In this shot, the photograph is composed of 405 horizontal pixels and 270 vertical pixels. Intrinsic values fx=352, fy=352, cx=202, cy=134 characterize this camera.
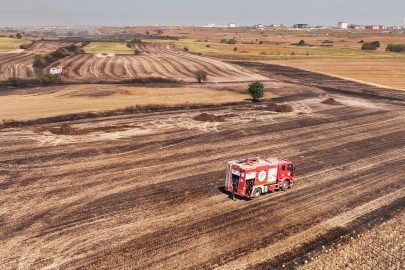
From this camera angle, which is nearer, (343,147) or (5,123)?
(343,147)

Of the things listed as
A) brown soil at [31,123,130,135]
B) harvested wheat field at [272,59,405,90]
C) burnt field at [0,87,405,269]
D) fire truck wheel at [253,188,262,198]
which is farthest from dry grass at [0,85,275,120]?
harvested wheat field at [272,59,405,90]

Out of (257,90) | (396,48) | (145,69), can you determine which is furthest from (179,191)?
(396,48)

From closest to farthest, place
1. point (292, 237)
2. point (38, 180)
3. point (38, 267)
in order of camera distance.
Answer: point (38, 267) < point (292, 237) < point (38, 180)

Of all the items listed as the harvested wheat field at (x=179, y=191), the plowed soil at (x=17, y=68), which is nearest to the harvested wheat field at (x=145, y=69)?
the plowed soil at (x=17, y=68)

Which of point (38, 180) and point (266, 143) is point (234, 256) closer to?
point (38, 180)

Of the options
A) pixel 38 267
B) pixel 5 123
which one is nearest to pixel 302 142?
pixel 38 267

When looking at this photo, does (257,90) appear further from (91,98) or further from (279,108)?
(91,98)

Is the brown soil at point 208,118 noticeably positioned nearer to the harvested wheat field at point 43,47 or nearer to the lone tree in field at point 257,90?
the lone tree in field at point 257,90
